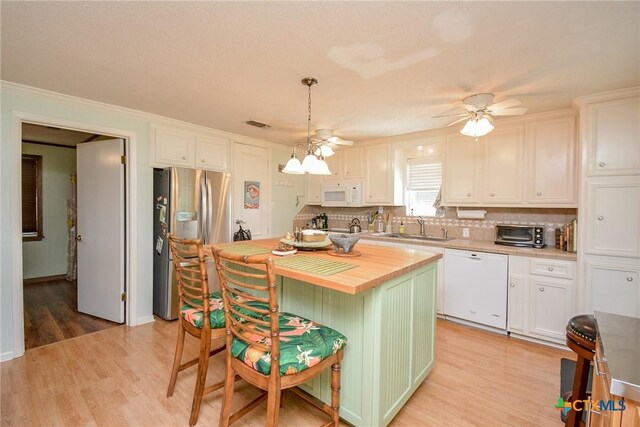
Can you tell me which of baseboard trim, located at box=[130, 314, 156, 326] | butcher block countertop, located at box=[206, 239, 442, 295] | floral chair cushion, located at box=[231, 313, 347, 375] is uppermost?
butcher block countertop, located at box=[206, 239, 442, 295]

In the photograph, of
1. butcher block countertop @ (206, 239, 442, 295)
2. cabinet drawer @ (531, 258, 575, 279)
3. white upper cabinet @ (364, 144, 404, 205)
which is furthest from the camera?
white upper cabinet @ (364, 144, 404, 205)

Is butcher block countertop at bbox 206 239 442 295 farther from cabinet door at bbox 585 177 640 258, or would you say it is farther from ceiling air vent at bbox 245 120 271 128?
ceiling air vent at bbox 245 120 271 128

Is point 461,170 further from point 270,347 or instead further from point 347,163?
point 270,347

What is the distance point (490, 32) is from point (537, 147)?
191cm

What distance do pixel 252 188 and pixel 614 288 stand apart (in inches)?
157

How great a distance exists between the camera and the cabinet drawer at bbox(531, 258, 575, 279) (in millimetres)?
2643

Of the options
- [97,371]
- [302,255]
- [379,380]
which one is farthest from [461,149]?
[97,371]

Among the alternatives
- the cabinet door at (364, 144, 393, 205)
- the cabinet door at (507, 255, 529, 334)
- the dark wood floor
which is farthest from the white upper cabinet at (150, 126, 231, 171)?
the cabinet door at (507, 255, 529, 334)

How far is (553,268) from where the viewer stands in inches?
107

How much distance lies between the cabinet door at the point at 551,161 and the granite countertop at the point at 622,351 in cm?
217

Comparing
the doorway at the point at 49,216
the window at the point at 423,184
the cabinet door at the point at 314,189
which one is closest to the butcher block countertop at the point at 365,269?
the window at the point at 423,184

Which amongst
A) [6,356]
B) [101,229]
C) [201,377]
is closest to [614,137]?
[201,377]

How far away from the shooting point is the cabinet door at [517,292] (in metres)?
2.84

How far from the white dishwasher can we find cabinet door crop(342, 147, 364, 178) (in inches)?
70.4
